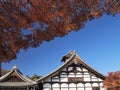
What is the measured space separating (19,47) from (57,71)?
67.8 ft

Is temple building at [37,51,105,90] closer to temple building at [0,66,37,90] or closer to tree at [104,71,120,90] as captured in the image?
tree at [104,71,120,90]

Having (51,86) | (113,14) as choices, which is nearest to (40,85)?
(51,86)

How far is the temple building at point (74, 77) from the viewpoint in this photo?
103ft

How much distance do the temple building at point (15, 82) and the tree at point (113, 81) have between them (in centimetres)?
808

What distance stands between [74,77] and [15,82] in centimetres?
677

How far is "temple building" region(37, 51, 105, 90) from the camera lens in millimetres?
31312

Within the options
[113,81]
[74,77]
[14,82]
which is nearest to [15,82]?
[14,82]

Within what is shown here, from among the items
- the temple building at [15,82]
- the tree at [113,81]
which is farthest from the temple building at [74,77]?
the temple building at [15,82]

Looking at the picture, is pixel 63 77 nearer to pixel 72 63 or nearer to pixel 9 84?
pixel 72 63

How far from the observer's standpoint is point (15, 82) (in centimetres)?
3069

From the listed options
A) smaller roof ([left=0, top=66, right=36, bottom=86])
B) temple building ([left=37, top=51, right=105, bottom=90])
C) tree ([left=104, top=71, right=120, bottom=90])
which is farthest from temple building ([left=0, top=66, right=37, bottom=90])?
tree ([left=104, top=71, right=120, bottom=90])

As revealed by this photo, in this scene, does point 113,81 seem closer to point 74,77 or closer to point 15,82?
point 74,77

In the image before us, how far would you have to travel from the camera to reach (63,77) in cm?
3191

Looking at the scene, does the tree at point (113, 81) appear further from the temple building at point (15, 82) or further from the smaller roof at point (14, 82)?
the smaller roof at point (14, 82)
